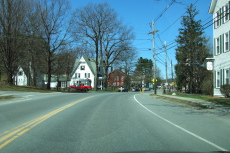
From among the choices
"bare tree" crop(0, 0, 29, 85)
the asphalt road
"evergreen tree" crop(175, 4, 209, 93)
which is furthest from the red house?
the asphalt road

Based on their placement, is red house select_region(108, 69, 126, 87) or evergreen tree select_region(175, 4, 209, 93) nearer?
evergreen tree select_region(175, 4, 209, 93)

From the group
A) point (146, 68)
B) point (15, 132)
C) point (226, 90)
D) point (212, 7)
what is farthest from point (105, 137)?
point (146, 68)

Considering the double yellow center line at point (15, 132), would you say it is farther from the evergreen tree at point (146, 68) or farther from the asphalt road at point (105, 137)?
the evergreen tree at point (146, 68)

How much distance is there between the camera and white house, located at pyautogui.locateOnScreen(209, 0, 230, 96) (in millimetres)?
23022

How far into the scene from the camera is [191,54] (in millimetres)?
45500

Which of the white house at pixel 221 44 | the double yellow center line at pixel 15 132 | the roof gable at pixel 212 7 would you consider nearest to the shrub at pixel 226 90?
the white house at pixel 221 44

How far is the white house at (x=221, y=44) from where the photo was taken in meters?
23.0

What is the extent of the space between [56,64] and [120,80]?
54.8 metres

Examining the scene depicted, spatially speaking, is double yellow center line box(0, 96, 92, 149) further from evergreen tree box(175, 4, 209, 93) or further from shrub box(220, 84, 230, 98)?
evergreen tree box(175, 4, 209, 93)

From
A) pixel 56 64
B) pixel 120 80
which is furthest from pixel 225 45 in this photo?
pixel 120 80

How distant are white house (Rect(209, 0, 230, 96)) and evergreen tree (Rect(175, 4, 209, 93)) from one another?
1916 cm

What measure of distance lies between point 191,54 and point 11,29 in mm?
31139

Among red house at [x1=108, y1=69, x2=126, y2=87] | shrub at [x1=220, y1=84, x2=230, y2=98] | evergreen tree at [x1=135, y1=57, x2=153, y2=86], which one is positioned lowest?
shrub at [x1=220, y1=84, x2=230, y2=98]

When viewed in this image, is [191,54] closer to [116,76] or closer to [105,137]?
[105,137]
